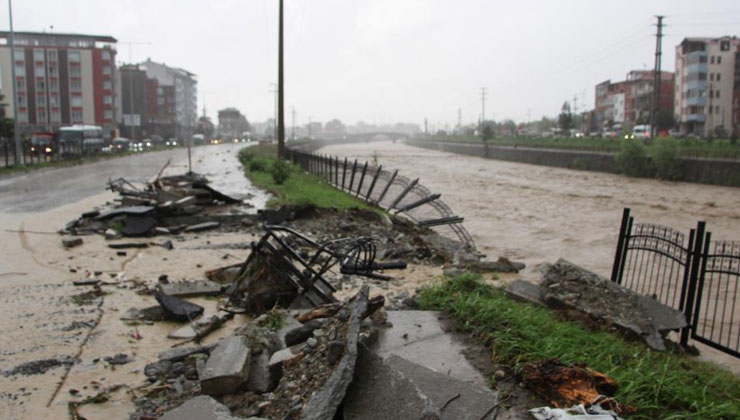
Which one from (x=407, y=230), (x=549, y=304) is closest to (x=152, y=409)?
(x=549, y=304)

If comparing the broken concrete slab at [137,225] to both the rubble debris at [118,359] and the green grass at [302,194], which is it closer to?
the green grass at [302,194]

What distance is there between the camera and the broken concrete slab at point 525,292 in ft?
24.6

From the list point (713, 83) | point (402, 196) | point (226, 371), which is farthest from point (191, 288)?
point (713, 83)

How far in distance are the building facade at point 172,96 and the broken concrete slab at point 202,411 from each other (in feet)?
370

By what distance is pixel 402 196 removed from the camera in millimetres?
17188

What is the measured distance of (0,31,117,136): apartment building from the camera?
8625 cm

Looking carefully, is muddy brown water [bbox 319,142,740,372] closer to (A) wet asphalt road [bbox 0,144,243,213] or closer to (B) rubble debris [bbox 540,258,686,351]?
(B) rubble debris [bbox 540,258,686,351]

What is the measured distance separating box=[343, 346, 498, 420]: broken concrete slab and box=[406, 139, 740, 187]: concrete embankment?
33.7 meters

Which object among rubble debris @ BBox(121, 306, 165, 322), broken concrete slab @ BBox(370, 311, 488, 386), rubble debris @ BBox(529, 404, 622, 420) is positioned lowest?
rubble debris @ BBox(121, 306, 165, 322)

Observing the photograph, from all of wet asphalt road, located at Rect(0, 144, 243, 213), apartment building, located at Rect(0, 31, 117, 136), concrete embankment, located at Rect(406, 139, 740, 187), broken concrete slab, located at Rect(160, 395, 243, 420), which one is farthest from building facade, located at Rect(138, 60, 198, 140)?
broken concrete slab, located at Rect(160, 395, 243, 420)

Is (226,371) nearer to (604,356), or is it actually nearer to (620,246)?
(604,356)

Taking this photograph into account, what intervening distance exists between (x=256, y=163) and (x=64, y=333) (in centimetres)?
2648

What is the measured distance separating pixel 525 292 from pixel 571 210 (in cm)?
1942

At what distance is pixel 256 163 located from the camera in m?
33.1
